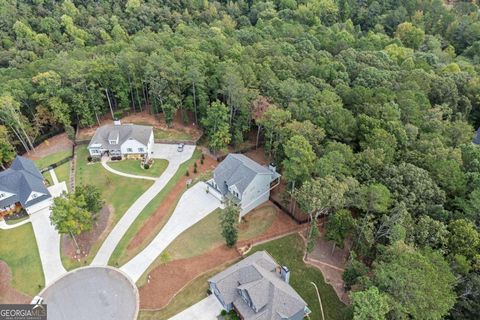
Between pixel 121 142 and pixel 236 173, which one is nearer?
pixel 236 173

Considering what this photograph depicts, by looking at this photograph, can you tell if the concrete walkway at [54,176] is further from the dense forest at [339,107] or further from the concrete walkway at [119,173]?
the dense forest at [339,107]

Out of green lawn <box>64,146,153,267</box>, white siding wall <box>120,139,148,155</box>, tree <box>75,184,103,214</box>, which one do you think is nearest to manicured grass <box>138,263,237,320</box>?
green lawn <box>64,146,153,267</box>

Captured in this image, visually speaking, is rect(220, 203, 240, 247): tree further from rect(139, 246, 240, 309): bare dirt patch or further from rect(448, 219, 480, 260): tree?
rect(448, 219, 480, 260): tree

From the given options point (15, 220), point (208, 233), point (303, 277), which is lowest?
point (15, 220)

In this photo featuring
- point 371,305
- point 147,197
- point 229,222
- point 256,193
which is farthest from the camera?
point 147,197

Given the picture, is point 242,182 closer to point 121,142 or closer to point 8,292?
point 121,142

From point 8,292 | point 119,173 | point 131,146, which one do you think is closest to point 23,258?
point 8,292
